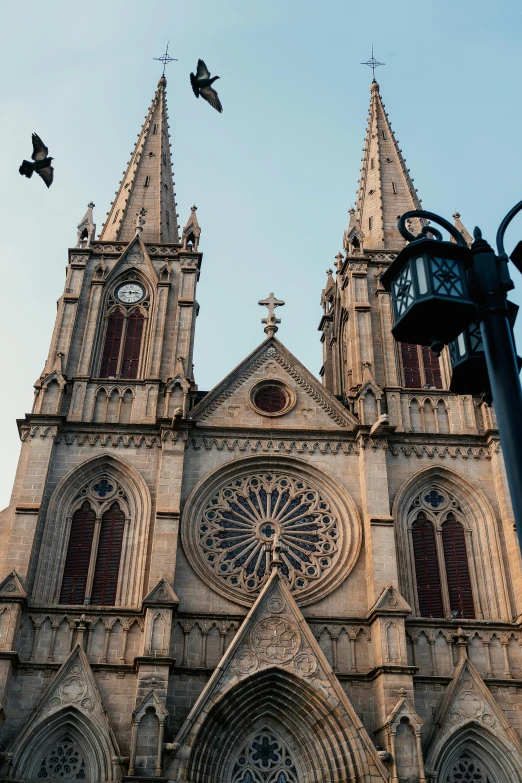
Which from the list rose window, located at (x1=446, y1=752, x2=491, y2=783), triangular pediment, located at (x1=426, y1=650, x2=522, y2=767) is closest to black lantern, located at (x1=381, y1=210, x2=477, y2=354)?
triangular pediment, located at (x1=426, y1=650, x2=522, y2=767)

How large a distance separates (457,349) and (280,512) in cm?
1696

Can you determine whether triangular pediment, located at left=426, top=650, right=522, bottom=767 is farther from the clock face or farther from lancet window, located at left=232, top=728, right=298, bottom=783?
the clock face

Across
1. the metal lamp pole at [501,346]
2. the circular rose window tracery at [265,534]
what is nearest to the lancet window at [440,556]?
the circular rose window tracery at [265,534]

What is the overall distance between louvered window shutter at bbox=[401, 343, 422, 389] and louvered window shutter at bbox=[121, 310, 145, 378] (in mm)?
9046

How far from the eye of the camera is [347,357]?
31.2m

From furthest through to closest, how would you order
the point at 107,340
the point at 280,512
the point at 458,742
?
1. the point at 107,340
2. the point at 280,512
3. the point at 458,742

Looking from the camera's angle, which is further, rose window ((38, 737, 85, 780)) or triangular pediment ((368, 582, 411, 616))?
triangular pediment ((368, 582, 411, 616))

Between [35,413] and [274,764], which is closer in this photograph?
[274,764]

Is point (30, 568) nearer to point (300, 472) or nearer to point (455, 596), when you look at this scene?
point (300, 472)

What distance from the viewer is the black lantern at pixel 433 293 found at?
27.0 feet

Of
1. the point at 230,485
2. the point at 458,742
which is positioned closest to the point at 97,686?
the point at 230,485

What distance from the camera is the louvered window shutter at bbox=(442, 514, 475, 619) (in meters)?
23.9

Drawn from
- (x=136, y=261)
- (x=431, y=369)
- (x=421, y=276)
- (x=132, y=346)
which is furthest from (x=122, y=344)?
(x=421, y=276)

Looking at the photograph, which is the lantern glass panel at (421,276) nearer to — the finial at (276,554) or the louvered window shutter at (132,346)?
the finial at (276,554)
